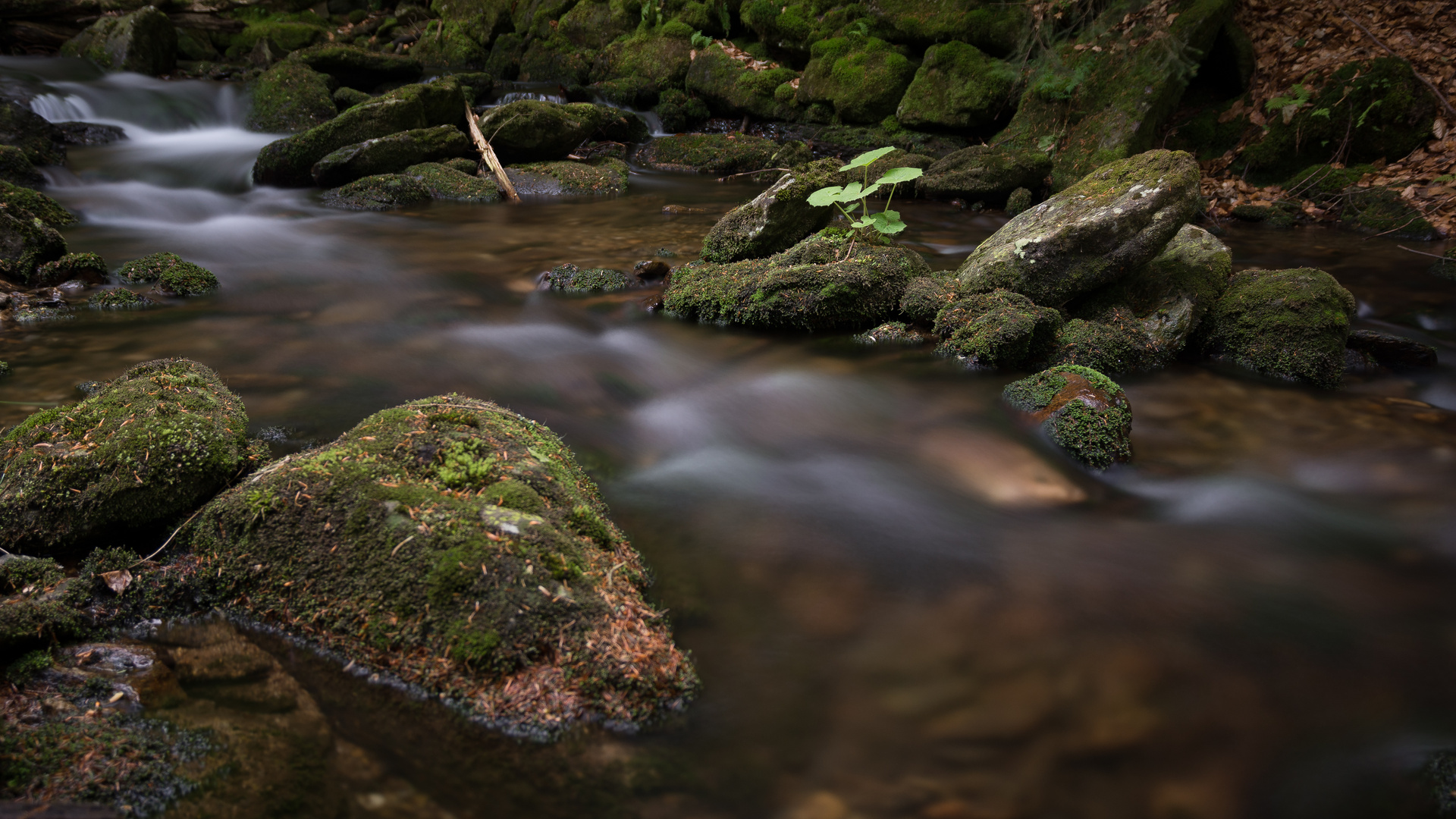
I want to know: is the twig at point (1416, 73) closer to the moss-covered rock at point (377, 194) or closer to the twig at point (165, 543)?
the moss-covered rock at point (377, 194)

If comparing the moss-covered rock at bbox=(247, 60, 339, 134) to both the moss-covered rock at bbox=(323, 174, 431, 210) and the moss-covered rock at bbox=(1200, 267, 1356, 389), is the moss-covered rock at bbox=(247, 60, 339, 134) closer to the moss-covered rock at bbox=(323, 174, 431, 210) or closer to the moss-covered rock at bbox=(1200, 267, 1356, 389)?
the moss-covered rock at bbox=(323, 174, 431, 210)

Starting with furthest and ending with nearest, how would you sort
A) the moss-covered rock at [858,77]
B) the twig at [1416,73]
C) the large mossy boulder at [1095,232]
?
1. the moss-covered rock at [858,77]
2. the twig at [1416,73]
3. the large mossy boulder at [1095,232]

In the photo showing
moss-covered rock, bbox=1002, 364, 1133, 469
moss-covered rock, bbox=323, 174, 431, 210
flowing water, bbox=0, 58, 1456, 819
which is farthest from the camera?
moss-covered rock, bbox=323, 174, 431, 210

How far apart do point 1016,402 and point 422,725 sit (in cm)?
369

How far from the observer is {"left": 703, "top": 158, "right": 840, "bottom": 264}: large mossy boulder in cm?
651

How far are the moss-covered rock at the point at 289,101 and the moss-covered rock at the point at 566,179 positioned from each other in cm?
461

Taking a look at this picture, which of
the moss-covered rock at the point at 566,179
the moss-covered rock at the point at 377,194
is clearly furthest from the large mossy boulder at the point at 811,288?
the moss-covered rock at the point at 377,194

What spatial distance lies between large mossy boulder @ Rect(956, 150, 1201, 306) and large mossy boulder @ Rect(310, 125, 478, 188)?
343 inches

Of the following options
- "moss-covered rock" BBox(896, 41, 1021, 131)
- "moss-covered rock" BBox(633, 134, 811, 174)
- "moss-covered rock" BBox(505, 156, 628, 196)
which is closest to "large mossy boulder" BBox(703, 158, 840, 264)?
"moss-covered rock" BBox(505, 156, 628, 196)

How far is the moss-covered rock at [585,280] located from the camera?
6.95 metres

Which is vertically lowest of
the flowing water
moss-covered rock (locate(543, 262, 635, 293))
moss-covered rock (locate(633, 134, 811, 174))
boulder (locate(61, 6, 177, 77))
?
the flowing water

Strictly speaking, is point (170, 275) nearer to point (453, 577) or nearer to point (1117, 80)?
point (453, 577)

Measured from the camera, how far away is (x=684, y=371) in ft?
17.5

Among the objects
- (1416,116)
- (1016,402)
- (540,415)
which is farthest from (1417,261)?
(540,415)
